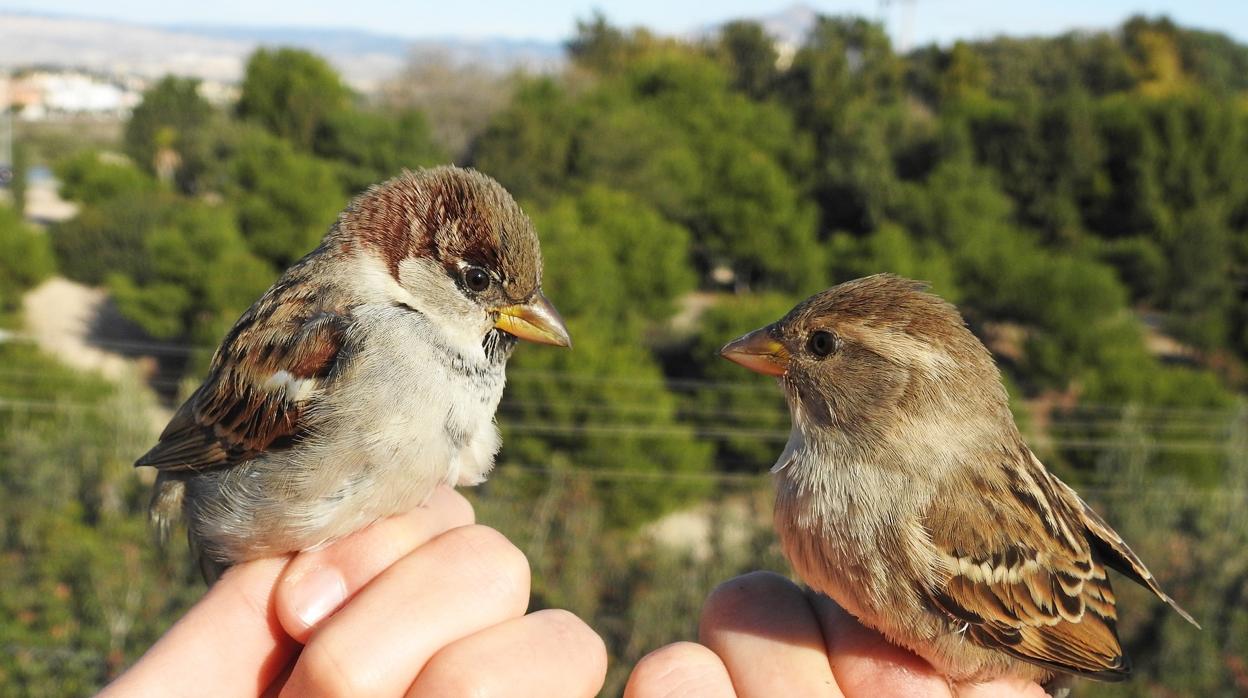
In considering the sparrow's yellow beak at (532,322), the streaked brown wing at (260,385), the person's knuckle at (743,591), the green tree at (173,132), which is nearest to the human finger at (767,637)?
the person's knuckle at (743,591)

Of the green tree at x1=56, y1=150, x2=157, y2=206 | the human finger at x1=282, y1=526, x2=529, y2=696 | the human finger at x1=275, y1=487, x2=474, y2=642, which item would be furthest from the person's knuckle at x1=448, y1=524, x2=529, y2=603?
the green tree at x1=56, y1=150, x2=157, y2=206

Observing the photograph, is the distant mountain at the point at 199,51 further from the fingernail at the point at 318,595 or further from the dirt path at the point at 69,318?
the fingernail at the point at 318,595

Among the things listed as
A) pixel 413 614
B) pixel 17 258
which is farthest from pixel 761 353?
pixel 17 258

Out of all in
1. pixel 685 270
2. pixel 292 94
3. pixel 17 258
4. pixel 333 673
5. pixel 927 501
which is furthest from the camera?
pixel 292 94

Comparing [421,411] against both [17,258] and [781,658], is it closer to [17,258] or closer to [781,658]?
[781,658]

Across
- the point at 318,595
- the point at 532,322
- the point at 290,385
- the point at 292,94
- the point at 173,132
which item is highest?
the point at 532,322

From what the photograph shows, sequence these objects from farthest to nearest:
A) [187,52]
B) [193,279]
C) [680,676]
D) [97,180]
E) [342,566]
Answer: [187,52] → [97,180] → [193,279] → [342,566] → [680,676]

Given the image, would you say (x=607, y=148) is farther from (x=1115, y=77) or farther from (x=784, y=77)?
(x=1115, y=77)
